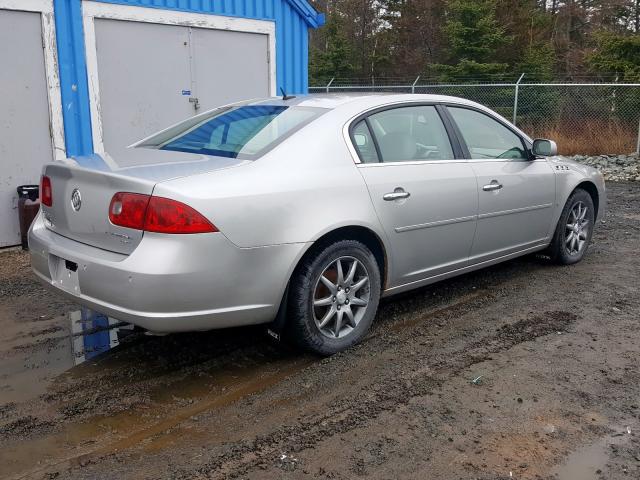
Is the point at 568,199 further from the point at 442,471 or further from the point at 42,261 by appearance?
the point at 42,261

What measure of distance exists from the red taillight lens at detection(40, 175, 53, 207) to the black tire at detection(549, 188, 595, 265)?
13.9ft

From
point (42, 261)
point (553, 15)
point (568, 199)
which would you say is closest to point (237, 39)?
point (568, 199)

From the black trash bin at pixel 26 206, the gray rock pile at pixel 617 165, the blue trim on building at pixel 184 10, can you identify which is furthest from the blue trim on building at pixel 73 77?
the gray rock pile at pixel 617 165

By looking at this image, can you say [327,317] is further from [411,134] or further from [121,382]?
[411,134]

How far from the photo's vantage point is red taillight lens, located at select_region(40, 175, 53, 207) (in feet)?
12.5

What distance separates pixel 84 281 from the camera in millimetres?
3359

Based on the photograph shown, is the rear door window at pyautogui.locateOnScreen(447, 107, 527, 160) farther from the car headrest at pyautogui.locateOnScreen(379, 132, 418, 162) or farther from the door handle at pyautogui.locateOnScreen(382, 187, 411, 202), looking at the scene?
the door handle at pyautogui.locateOnScreen(382, 187, 411, 202)

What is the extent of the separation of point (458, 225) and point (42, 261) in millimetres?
2759

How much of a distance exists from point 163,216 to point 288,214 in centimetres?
70

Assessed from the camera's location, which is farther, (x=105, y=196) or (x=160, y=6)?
(x=160, y=6)

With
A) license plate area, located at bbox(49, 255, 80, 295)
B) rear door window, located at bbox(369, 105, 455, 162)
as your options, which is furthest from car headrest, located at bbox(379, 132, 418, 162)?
license plate area, located at bbox(49, 255, 80, 295)

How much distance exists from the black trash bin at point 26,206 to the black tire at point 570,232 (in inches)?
207

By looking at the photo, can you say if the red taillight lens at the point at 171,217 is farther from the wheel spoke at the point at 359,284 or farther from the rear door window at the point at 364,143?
the rear door window at the point at 364,143

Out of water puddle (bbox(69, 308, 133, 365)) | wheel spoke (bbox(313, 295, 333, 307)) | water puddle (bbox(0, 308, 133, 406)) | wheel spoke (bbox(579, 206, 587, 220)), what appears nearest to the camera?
water puddle (bbox(0, 308, 133, 406))
